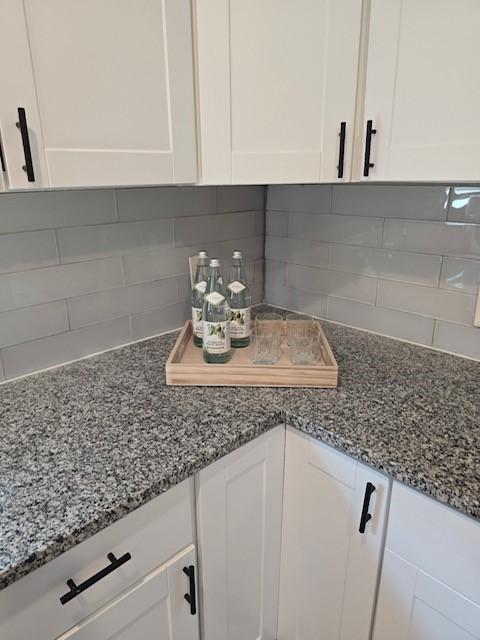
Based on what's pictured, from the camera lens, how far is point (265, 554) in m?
1.12

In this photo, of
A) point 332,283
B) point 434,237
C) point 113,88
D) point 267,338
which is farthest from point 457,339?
point 113,88

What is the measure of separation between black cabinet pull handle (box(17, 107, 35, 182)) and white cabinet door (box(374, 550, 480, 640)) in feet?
3.33

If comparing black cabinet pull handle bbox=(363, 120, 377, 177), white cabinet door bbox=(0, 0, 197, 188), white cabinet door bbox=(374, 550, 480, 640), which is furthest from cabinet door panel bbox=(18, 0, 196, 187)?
white cabinet door bbox=(374, 550, 480, 640)

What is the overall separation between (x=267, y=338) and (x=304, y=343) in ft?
0.36

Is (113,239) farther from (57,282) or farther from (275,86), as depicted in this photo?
(275,86)

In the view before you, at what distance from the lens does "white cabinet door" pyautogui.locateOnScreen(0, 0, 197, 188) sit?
0.77 meters

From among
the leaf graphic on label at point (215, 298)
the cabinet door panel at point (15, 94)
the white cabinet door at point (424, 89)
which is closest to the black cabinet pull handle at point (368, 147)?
the white cabinet door at point (424, 89)

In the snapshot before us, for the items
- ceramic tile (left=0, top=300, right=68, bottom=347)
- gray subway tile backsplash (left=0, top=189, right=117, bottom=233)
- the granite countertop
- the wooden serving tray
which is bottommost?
the granite countertop

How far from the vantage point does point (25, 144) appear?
2.57 ft

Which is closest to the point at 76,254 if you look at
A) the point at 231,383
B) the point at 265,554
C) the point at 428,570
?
the point at 231,383

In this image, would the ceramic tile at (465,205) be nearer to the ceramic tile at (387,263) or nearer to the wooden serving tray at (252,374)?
the ceramic tile at (387,263)

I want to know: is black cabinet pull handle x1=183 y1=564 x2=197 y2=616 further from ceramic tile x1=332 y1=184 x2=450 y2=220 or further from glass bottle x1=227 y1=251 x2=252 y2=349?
ceramic tile x1=332 y1=184 x2=450 y2=220

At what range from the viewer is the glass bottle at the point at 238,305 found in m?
1.24

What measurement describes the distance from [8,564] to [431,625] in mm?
784
